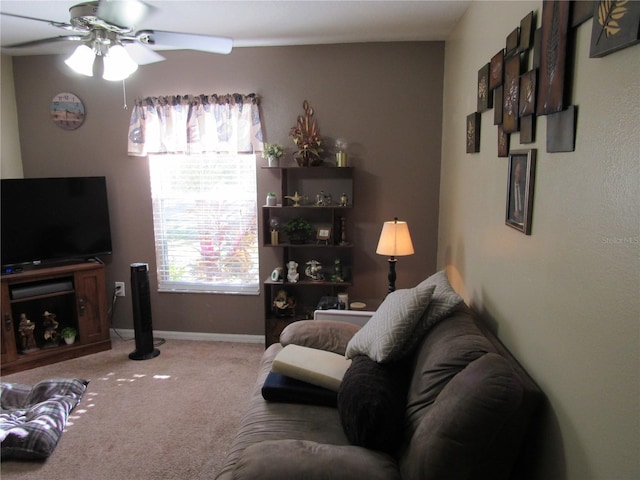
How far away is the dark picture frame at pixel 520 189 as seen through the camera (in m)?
1.53

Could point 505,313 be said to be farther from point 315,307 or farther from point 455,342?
point 315,307

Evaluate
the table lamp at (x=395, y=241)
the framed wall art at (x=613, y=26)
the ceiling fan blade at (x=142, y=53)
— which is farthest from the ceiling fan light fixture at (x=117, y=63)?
the framed wall art at (x=613, y=26)

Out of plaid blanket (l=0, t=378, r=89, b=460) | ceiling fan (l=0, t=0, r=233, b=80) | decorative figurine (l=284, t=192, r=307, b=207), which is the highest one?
ceiling fan (l=0, t=0, r=233, b=80)

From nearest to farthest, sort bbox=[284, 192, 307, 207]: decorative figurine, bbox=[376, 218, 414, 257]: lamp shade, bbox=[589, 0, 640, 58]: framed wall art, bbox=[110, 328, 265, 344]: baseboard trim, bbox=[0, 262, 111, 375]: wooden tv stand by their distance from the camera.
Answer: bbox=[589, 0, 640, 58]: framed wall art, bbox=[376, 218, 414, 257]: lamp shade, bbox=[0, 262, 111, 375]: wooden tv stand, bbox=[284, 192, 307, 207]: decorative figurine, bbox=[110, 328, 265, 344]: baseboard trim

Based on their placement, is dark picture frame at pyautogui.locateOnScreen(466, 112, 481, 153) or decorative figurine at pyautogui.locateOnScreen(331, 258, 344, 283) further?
decorative figurine at pyautogui.locateOnScreen(331, 258, 344, 283)

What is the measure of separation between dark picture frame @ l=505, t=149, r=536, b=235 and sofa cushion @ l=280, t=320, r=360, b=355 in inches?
44.7

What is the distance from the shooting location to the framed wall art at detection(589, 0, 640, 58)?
907mm

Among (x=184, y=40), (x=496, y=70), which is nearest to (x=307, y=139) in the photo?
(x=184, y=40)

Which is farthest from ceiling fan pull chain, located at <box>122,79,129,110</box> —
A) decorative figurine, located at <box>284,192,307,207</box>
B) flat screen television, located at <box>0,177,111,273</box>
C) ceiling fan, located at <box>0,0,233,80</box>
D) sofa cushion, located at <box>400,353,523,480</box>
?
sofa cushion, located at <box>400,353,523,480</box>

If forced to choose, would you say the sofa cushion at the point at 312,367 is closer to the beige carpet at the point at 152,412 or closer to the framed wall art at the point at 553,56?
the beige carpet at the point at 152,412

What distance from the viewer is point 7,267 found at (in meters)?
3.37

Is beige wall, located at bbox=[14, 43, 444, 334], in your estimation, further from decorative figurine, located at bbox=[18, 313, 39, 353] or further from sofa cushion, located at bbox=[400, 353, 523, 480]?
sofa cushion, located at bbox=[400, 353, 523, 480]

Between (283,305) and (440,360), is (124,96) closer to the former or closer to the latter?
(283,305)

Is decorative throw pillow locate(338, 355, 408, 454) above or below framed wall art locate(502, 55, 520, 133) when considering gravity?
below
